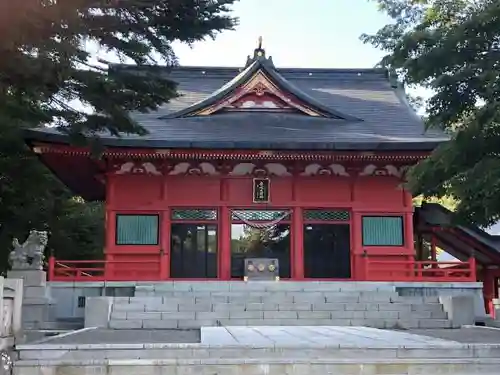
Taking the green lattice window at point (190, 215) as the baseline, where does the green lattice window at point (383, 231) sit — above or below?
below

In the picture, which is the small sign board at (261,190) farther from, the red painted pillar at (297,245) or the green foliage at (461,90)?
the green foliage at (461,90)

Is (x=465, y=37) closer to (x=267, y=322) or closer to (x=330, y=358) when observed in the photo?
(x=330, y=358)

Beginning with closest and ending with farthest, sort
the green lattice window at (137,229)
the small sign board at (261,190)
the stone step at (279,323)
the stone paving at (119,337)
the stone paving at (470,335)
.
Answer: the stone paving at (119,337) → the stone paving at (470,335) → the stone step at (279,323) → the green lattice window at (137,229) → the small sign board at (261,190)

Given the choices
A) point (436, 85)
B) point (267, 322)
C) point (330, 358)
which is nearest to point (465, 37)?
point (436, 85)

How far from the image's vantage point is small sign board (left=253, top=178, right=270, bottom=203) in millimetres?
17625

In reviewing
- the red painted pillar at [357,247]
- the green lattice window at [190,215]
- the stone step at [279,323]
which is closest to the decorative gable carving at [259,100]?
the green lattice window at [190,215]

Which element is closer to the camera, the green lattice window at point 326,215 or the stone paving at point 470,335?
the stone paving at point 470,335

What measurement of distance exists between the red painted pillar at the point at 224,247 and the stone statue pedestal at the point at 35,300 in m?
4.92

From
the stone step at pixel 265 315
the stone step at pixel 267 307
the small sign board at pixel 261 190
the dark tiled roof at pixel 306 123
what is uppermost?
the dark tiled roof at pixel 306 123

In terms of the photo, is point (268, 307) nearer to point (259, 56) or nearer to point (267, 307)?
point (267, 307)

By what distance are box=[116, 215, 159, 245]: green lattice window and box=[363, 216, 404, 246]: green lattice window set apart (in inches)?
241

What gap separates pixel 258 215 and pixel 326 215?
2.02m

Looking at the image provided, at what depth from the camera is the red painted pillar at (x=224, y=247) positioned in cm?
1724

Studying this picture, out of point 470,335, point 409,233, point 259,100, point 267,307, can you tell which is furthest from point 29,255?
point 409,233
